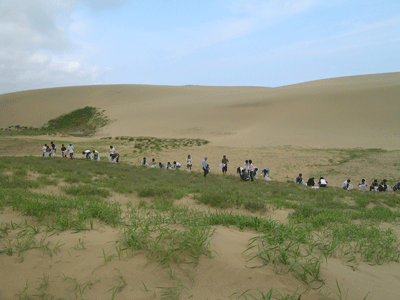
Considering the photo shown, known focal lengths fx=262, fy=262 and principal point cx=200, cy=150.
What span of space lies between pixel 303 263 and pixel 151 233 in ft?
5.66

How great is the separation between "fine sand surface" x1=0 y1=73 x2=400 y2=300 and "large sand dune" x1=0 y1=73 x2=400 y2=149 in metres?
0.15

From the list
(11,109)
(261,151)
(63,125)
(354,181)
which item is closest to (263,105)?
(261,151)

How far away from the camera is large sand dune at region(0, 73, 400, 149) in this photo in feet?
101

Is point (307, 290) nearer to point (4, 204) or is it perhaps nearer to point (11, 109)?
point (4, 204)

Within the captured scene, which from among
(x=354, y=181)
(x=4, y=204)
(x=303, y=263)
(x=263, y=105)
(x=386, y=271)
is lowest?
(x=354, y=181)

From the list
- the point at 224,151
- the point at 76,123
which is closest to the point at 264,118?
the point at 224,151

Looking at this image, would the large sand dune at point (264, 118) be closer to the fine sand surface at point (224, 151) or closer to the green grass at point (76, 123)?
the fine sand surface at point (224, 151)

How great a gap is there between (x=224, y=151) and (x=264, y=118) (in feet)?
Result: 62.7

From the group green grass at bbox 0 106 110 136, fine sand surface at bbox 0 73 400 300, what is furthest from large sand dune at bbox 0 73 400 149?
green grass at bbox 0 106 110 136

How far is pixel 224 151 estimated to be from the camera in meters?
23.9

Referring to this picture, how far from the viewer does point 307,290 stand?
228 centimetres

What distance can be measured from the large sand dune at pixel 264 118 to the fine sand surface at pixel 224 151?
15 cm

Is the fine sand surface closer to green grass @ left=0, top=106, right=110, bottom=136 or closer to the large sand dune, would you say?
the large sand dune

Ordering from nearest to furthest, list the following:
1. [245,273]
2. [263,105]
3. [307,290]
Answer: [307,290] < [245,273] < [263,105]
